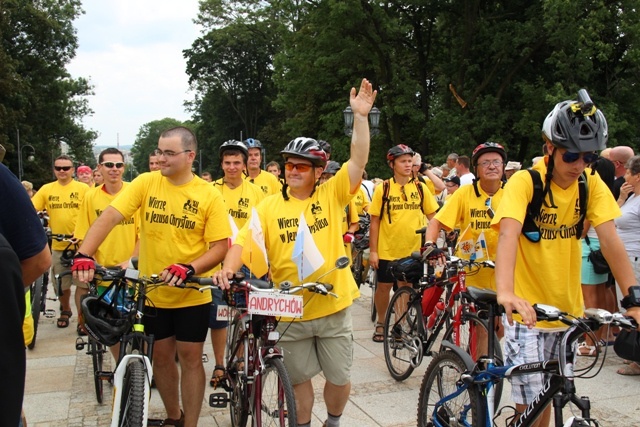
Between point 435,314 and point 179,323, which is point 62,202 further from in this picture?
→ point 435,314

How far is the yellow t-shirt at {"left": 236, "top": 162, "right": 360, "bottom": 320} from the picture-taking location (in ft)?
13.1

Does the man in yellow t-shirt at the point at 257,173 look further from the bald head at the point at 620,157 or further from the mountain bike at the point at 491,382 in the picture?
the mountain bike at the point at 491,382

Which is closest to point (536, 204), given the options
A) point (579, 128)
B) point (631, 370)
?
point (579, 128)

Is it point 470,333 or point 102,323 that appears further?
point 470,333

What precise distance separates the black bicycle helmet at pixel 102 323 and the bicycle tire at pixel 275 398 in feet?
2.89

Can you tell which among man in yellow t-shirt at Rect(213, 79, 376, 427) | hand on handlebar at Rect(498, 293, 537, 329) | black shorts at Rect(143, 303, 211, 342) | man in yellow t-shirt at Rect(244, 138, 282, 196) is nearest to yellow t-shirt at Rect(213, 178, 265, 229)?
man in yellow t-shirt at Rect(244, 138, 282, 196)

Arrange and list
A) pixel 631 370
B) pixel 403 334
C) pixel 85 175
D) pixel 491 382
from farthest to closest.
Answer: pixel 85 175, pixel 631 370, pixel 403 334, pixel 491 382

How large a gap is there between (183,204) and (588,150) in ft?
8.22

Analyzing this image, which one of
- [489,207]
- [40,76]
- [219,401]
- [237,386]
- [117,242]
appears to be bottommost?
[219,401]

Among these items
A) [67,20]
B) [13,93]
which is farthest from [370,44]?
[67,20]

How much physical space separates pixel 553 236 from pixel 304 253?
145cm

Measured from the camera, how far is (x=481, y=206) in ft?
17.4

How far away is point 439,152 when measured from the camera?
89.4 ft

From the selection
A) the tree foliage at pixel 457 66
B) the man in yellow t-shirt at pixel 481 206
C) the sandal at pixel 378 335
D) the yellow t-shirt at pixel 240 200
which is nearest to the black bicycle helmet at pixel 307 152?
the man in yellow t-shirt at pixel 481 206
